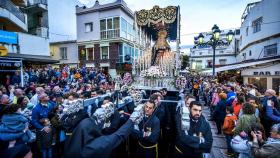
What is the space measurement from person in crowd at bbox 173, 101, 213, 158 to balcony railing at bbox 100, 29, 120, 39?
64.5ft

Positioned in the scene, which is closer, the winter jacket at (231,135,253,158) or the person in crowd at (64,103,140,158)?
the person in crowd at (64,103,140,158)

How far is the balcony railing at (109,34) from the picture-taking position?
21.7 metres

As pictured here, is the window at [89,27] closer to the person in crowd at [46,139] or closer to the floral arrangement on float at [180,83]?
the floral arrangement on float at [180,83]

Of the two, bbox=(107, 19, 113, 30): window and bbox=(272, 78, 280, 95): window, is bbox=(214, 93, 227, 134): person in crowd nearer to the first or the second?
bbox=(272, 78, 280, 95): window

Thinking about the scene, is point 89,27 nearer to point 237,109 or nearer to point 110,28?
point 110,28

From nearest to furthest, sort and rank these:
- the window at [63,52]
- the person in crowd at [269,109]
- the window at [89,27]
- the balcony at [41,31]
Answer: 1. the person in crowd at [269,109]
2. the balcony at [41,31]
3. the window at [89,27]
4. the window at [63,52]

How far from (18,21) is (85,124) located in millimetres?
16855

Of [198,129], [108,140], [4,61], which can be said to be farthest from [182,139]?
[4,61]

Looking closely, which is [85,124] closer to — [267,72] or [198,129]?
[198,129]

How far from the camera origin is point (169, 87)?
323 inches

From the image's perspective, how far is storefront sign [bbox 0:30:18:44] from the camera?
39.3 feet

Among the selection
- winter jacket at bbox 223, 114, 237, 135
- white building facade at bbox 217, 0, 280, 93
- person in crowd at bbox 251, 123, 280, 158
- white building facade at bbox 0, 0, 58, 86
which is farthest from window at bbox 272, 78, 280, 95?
white building facade at bbox 0, 0, 58, 86

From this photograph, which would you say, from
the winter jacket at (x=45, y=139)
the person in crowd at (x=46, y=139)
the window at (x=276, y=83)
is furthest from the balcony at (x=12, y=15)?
the window at (x=276, y=83)

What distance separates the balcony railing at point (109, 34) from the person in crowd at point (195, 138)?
1965cm
